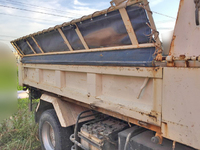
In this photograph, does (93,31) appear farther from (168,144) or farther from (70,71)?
(168,144)

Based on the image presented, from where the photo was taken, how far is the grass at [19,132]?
372cm

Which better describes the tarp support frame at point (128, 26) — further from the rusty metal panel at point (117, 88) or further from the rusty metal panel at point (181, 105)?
the rusty metal panel at point (181, 105)

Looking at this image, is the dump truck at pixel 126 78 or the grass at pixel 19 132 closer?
the dump truck at pixel 126 78

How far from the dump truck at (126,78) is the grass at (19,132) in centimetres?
126

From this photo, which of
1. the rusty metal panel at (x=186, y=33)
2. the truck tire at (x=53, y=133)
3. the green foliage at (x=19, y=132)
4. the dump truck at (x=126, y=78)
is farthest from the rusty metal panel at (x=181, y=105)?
the green foliage at (x=19, y=132)

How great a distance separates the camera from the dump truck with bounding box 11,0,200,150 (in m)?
1.28

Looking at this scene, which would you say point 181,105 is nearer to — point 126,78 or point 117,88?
point 126,78

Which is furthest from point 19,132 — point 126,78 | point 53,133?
point 126,78

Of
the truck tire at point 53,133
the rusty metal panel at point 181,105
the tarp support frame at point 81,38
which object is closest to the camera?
the rusty metal panel at point 181,105

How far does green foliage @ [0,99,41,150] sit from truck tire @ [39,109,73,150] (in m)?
0.60

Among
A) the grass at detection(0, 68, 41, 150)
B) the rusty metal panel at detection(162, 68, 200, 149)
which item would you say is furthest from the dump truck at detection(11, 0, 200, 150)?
the grass at detection(0, 68, 41, 150)

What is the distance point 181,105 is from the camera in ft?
4.16

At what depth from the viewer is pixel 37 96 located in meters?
4.32

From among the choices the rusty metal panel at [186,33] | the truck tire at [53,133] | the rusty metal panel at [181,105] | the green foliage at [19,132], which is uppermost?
the rusty metal panel at [186,33]
